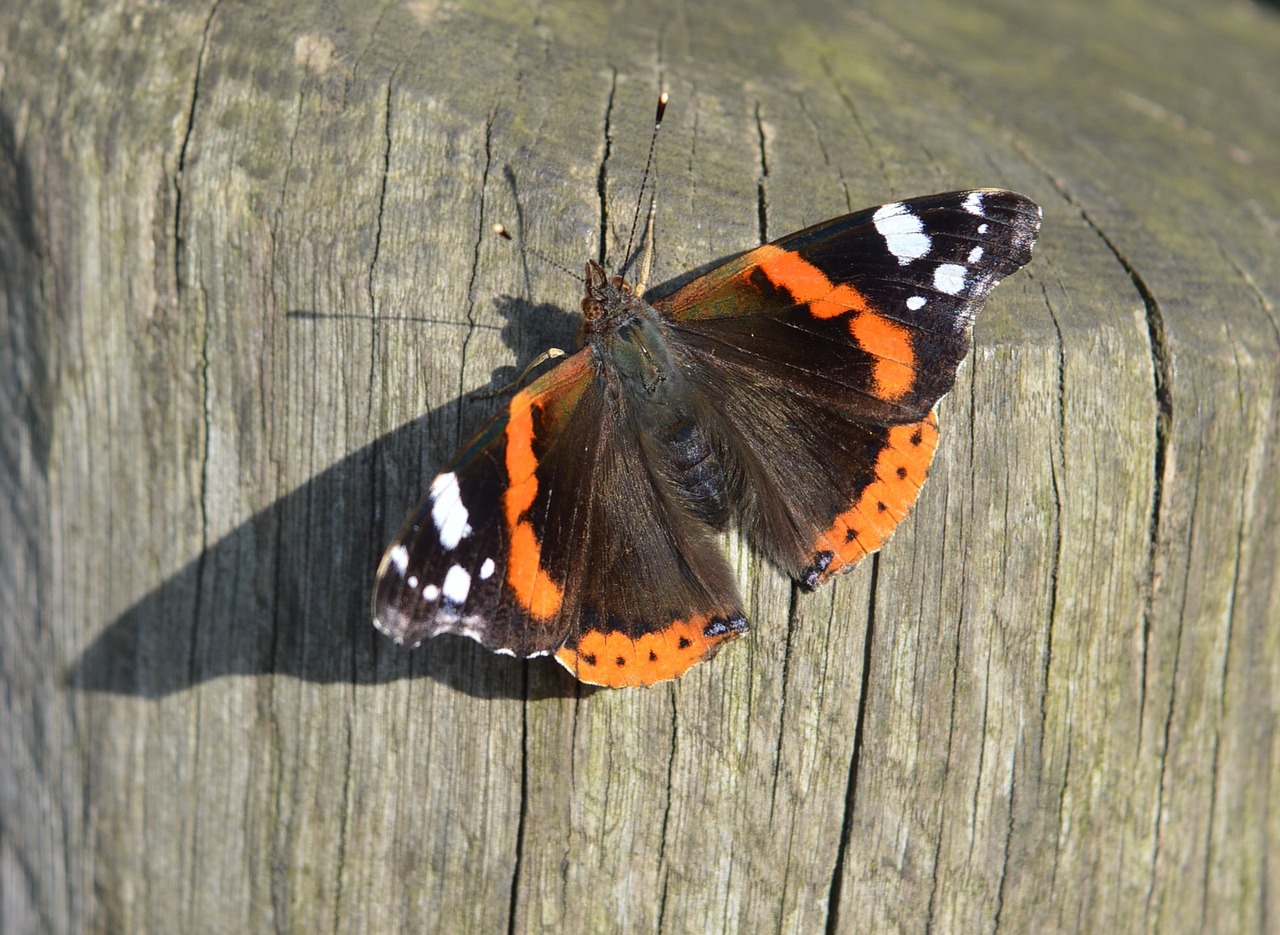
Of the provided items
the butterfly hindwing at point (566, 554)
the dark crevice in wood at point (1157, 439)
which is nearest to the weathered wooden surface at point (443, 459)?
the dark crevice in wood at point (1157, 439)

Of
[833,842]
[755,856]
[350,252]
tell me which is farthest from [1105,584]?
[350,252]

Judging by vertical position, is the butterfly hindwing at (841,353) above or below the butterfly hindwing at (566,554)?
above

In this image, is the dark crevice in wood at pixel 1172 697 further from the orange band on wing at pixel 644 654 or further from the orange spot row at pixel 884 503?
the orange band on wing at pixel 644 654

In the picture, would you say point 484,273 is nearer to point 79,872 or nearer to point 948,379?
point 948,379

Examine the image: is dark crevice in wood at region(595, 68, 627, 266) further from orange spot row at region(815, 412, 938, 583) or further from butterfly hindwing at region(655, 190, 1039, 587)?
orange spot row at region(815, 412, 938, 583)

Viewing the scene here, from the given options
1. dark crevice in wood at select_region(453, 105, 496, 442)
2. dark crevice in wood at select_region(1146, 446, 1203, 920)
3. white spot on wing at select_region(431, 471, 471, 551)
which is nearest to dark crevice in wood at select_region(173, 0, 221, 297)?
dark crevice in wood at select_region(453, 105, 496, 442)

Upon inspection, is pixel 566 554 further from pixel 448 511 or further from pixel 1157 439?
pixel 1157 439
